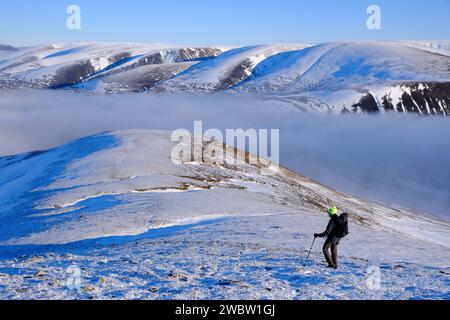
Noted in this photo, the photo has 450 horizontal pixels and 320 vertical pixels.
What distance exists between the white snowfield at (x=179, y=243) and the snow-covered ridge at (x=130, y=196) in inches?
7.5

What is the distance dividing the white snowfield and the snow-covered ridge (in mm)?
191

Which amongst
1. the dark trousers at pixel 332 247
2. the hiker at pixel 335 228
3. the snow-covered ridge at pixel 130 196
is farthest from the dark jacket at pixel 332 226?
the snow-covered ridge at pixel 130 196

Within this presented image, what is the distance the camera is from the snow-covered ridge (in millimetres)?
35812

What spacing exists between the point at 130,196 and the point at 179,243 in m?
18.8

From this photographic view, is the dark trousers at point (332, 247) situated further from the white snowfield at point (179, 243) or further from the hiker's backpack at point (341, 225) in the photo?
the white snowfield at point (179, 243)

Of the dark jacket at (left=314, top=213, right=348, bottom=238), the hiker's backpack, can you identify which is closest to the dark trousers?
the dark jacket at (left=314, top=213, right=348, bottom=238)

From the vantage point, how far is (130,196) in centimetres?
4538

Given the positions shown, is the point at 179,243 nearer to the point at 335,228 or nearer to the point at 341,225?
the point at 335,228

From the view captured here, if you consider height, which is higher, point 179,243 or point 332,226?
point 332,226

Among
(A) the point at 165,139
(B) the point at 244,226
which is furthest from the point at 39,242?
(A) the point at 165,139

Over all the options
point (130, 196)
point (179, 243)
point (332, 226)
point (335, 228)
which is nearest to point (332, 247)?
point (335, 228)

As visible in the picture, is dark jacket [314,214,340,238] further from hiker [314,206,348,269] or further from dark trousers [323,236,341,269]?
dark trousers [323,236,341,269]

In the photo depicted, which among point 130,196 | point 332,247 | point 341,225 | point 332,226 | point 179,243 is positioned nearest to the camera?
point 341,225

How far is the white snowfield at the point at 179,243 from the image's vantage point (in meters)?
17.1
